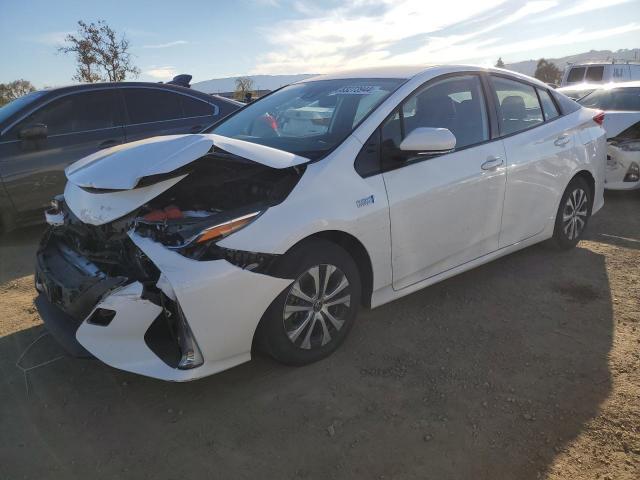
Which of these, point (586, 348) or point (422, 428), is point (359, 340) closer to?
point (422, 428)

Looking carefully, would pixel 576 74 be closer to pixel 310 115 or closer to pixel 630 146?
pixel 630 146

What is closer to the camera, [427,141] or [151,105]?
[427,141]

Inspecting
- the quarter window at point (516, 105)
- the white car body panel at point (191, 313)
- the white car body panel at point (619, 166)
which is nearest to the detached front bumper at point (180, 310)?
the white car body panel at point (191, 313)

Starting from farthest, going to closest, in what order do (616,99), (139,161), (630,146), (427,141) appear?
(616,99)
(630,146)
(427,141)
(139,161)

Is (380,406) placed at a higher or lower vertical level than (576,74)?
lower

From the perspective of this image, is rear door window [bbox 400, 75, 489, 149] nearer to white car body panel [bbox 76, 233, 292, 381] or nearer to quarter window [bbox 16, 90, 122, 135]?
white car body panel [bbox 76, 233, 292, 381]

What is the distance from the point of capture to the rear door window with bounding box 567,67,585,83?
623 inches

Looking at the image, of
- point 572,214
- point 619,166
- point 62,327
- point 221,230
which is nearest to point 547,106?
point 572,214

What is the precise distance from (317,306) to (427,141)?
1.17 metres

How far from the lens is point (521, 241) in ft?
13.3

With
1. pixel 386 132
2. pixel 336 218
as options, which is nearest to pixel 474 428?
pixel 336 218

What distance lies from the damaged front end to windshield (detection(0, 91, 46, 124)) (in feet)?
10.1

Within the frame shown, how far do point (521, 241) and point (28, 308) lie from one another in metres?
3.87

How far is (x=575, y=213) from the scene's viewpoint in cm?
458
